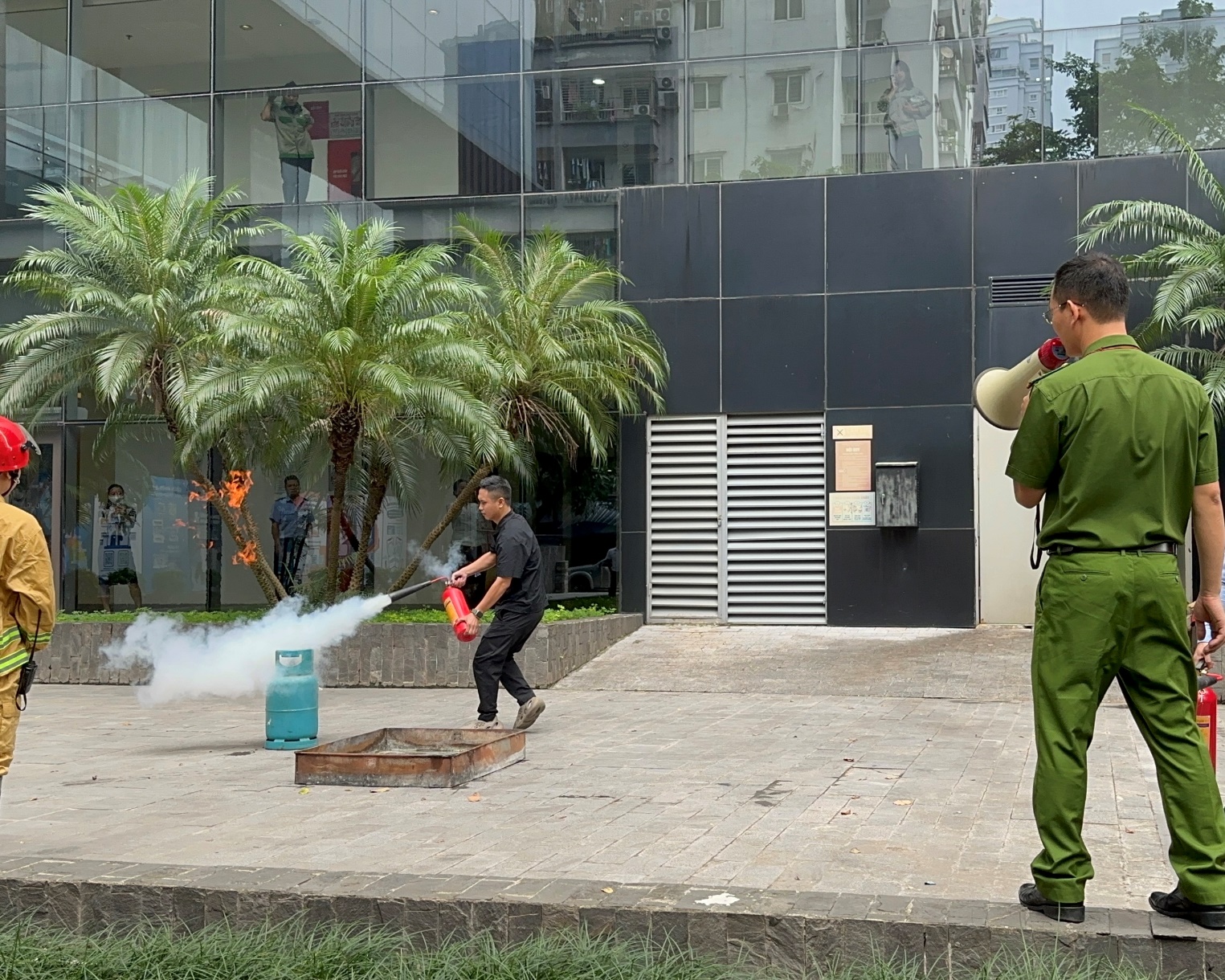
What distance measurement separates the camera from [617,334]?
1666cm

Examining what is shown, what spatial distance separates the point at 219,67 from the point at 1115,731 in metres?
15.3

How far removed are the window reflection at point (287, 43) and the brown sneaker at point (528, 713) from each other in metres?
11.8

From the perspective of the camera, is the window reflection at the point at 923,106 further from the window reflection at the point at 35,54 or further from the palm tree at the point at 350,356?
the window reflection at the point at 35,54

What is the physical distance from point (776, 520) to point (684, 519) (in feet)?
3.84

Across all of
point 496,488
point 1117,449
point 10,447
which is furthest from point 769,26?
point 1117,449

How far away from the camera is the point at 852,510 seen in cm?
1716

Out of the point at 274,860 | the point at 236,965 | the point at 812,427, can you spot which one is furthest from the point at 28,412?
the point at 236,965

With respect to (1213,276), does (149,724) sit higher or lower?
lower

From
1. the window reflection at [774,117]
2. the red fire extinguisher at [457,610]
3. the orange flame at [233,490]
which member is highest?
the window reflection at [774,117]

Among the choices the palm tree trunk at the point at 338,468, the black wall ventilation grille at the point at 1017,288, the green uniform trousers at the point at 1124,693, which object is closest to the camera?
the green uniform trousers at the point at 1124,693

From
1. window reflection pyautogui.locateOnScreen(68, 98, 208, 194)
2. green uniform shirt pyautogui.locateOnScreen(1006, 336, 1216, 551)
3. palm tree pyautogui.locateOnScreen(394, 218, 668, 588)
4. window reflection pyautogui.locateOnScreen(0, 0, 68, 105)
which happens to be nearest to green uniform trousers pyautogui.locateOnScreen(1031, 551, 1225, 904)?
green uniform shirt pyautogui.locateOnScreen(1006, 336, 1216, 551)

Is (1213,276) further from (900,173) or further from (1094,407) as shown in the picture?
(1094,407)

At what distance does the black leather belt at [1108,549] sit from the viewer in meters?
4.65

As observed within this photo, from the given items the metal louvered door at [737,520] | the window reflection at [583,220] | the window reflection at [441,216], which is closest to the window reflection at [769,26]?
the window reflection at [583,220]
